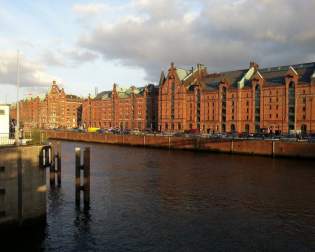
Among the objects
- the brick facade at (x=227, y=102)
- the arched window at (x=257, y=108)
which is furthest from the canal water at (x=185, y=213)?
the arched window at (x=257, y=108)

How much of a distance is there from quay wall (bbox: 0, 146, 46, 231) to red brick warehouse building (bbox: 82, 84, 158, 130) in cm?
13935

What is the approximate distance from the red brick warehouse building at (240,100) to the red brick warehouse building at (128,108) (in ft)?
38.2

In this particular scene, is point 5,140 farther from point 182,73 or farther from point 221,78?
point 182,73

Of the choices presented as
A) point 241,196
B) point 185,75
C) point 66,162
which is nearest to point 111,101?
point 185,75

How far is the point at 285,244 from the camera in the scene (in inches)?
1045

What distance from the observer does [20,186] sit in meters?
26.0

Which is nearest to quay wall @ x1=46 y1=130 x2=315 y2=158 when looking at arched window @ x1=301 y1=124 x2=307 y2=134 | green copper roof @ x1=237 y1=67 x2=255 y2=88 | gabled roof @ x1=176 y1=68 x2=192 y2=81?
arched window @ x1=301 y1=124 x2=307 y2=134

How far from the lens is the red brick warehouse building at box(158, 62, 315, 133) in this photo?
369ft

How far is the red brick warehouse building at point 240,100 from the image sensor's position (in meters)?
112

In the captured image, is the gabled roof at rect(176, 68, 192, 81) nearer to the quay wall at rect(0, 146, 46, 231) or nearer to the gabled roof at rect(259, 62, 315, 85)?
the gabled roof at rect(259, 62, 315, 85)

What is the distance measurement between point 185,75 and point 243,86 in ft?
Result: 105

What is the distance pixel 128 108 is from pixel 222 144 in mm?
95584

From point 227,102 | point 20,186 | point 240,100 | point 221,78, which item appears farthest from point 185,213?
point 221,78

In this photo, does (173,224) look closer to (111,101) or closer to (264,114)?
(264,114)
